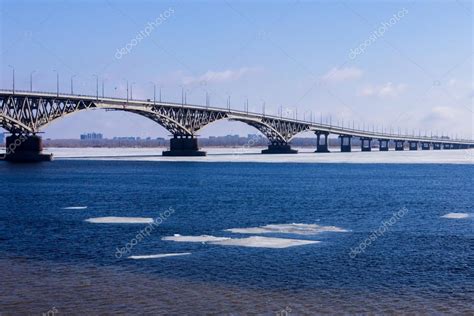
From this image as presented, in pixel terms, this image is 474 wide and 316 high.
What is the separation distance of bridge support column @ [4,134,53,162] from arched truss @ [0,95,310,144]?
1.57 metres

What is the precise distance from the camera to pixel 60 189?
62375mm

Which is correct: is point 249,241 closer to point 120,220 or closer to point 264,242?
point 264,242

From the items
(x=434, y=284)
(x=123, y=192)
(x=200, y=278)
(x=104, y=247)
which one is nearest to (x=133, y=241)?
(x=104, y=247)

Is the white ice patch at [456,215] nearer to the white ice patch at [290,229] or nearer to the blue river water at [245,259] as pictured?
the blue river water at [245,259]

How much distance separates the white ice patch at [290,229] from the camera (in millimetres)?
32688

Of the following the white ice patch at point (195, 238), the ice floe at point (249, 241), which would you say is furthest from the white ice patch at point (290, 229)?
the white ice patch at point (195, 238)

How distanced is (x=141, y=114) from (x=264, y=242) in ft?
391

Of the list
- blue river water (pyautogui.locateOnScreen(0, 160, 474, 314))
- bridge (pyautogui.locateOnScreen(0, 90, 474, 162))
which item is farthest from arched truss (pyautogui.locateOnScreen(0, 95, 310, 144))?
blue river water (pyautogui.locateOnScreen(0, 160, 474, 314))

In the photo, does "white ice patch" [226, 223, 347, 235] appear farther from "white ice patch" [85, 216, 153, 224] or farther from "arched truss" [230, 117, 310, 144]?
"arched truss" [230, 117, 310, 144]

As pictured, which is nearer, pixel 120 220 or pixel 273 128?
pixel 120 220

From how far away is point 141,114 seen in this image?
146000mm

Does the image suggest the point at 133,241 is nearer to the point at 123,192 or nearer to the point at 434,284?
the point at 434,284

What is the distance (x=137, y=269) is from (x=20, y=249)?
6.46 meters

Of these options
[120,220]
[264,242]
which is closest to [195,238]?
[264,242]
